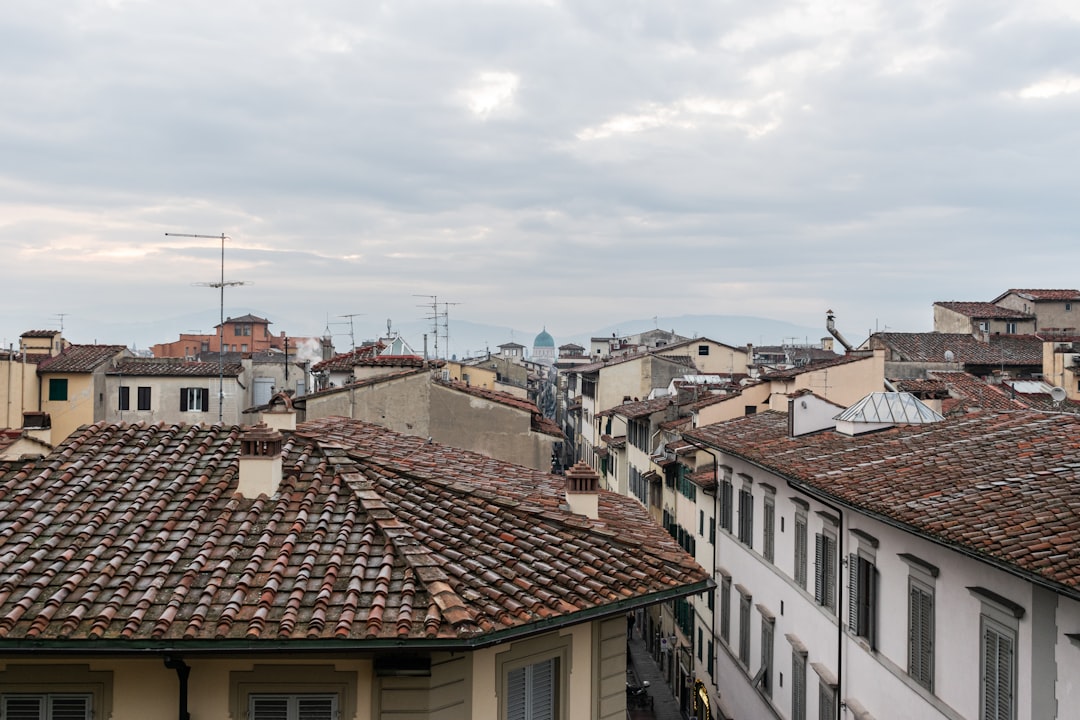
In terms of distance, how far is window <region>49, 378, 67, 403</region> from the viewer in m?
45.0

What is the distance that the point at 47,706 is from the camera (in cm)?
831

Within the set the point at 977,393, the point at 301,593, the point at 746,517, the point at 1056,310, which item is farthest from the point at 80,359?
the point at 1056,310

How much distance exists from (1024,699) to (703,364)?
2260 inches

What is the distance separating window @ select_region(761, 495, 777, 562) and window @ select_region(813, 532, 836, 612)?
3.03 meters

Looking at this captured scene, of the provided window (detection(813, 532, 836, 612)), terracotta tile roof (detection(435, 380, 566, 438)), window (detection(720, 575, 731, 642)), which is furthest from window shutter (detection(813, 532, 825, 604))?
window (detection(720, 575, 731, 642))

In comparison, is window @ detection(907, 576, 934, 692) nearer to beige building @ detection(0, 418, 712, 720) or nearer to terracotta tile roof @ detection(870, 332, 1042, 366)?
beige building @ detection(0, 418, 712, 720)

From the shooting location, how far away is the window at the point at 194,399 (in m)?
46.7

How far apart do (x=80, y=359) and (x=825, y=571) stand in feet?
127

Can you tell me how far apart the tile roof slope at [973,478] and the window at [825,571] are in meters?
1.38

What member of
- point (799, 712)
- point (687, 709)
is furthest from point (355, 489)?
point (687, 709)

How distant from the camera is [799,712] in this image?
19766mm

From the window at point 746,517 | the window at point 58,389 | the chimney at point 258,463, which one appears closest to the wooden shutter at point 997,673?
the chimney at point 258,463

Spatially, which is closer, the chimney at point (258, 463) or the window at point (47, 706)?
the window at point (47, 706)

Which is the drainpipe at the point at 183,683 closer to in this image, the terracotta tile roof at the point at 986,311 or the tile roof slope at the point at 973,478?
the tile roof slope at the point at 973,478
